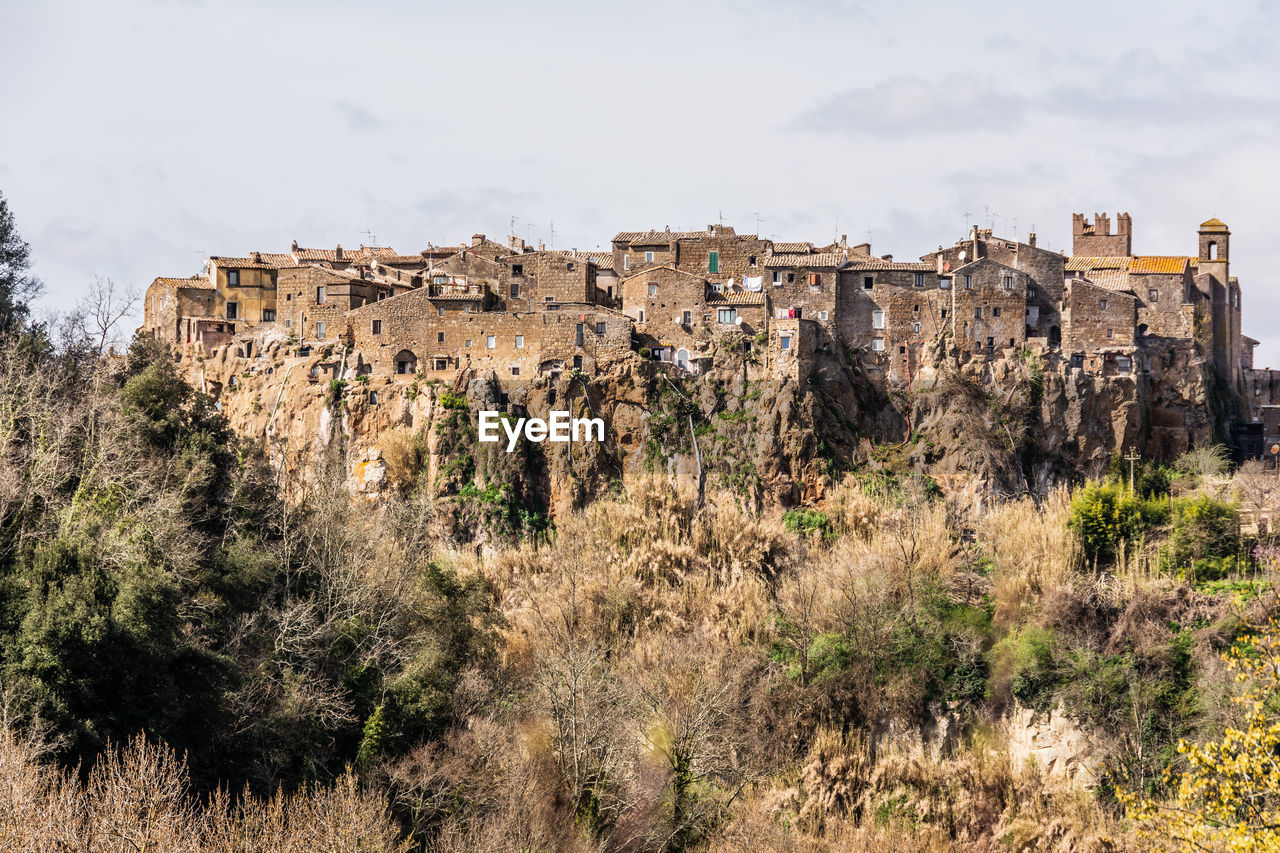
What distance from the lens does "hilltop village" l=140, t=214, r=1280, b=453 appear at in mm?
68562

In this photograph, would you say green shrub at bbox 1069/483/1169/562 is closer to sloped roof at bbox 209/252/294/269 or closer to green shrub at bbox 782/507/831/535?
green shrub at bbox 782/507/831/535

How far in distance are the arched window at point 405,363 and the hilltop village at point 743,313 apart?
83 millimetres

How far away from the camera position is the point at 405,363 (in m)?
69.7

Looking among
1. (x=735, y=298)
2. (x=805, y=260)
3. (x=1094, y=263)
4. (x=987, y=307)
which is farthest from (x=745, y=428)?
(x=1094, y=263)

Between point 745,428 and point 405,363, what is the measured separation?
1537 cm

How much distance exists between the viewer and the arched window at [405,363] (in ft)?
228

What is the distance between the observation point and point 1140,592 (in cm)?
5169

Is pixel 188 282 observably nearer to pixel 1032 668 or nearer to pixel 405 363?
pixel 405 363

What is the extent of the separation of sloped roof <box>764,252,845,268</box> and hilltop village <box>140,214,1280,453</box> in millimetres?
124

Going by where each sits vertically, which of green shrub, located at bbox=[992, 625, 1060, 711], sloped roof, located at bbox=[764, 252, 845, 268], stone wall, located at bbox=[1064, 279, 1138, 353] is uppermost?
sloped roof, located at bbox=[764, 252, 845, 268]

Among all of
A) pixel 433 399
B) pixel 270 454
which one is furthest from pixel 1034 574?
pixel 270 454

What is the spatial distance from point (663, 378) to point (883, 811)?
24532 mm

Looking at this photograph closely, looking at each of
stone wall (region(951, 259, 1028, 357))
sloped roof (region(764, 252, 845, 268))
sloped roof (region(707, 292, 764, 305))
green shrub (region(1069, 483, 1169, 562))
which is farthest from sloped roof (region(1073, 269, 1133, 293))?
green shrub (region(1069, 483, 1169, 562))

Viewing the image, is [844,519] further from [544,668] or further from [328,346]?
[328,346]
